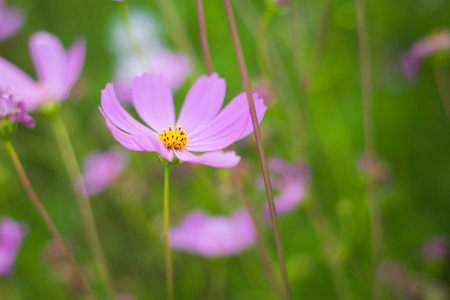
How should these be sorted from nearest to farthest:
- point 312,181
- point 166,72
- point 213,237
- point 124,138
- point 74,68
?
point 124,138 < point 74,68 < point 213,237 < point 312,181 < point 166,72

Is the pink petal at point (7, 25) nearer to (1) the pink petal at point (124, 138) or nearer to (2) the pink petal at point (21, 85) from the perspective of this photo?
(2) the pink petal at point (21, 85)

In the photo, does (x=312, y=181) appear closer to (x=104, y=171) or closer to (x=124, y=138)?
(x=104, y=171)

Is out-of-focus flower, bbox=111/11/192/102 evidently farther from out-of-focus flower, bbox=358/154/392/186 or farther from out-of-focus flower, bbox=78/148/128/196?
out-of-focus flower, bbox=358/154/392/186

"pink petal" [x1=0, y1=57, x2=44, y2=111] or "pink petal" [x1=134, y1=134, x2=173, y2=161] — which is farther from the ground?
"pink petal" [x1=0, y1=57, x2=44, y2=111]

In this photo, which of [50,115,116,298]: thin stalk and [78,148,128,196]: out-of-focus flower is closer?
[50,115,116,298]: thin stalk

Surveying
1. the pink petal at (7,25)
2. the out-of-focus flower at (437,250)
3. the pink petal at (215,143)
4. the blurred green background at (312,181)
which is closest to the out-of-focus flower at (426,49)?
the blurred green background at (312,181)

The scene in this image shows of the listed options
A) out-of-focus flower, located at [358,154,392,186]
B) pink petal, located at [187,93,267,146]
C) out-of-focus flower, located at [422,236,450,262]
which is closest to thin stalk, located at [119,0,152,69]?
pink petal, located at [187,93,267,146]

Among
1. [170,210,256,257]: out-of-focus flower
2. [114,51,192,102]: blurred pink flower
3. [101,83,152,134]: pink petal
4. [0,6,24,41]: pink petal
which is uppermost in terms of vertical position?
[114,51,192,102]: blurred pink flower

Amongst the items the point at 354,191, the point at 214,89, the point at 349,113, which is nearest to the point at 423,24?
the point at 349,113

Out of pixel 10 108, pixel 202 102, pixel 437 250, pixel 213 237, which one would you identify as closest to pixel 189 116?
pixel 202 102
